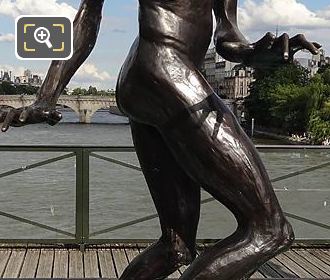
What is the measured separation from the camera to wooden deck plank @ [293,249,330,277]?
6379mm

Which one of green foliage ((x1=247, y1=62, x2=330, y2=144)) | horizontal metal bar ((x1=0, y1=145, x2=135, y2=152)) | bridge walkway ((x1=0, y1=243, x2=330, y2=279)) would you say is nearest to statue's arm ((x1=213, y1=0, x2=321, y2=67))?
bridge walkway ((x1=0, y1=243, x2=330, y2=279))

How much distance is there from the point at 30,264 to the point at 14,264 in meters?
0.15

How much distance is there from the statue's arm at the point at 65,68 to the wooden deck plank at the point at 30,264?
3.44 meters

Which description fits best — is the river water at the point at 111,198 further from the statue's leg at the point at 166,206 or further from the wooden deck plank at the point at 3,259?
the statue's leg at the point at 166,206

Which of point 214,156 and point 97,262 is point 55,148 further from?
point 214,156

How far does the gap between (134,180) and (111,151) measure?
1.88ft

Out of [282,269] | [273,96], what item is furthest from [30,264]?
[273,96]

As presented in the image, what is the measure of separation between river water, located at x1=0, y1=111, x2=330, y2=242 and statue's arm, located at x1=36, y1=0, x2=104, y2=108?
4.47m

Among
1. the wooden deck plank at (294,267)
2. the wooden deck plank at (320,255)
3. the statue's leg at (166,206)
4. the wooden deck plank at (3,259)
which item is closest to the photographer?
the statue's leg at (166,206)

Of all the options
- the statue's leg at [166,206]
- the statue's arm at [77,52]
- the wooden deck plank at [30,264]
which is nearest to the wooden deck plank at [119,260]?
the wooden deck plank at [30,264]

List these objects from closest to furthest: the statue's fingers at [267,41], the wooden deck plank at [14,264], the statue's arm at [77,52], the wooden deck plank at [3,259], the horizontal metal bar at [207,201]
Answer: the statue's fingers at [267,41]
the statue's arm at [77,52]
the wooden deck plank at [14,264]
the wooden deck plank at [3,259]
the horizontal metal bar at [207,201]

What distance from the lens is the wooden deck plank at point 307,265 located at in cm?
616

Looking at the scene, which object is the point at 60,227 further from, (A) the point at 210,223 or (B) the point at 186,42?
(B) the point at 186,42

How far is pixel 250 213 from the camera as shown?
2709mm
